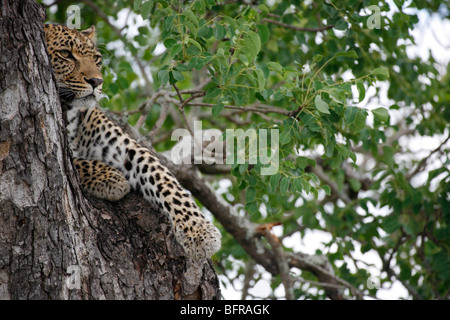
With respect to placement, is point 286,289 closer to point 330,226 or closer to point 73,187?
point 330,226

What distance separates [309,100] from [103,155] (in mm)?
1960

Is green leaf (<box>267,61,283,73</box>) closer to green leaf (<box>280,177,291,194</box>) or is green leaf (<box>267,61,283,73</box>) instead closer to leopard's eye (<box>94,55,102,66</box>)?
green leaf (<box>280,177,291,194</box>)

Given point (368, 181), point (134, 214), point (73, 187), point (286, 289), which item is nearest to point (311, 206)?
point (286, 289)

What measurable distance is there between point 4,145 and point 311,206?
4792mm

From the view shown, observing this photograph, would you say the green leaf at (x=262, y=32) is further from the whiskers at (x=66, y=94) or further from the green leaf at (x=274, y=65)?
the whiskers at (x=66, y=94)

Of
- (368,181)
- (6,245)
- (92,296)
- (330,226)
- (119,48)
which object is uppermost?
(119,48)

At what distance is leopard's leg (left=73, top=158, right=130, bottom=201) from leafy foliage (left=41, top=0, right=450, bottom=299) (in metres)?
0.87

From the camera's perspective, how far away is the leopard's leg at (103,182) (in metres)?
4.71

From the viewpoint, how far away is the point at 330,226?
27.0ft

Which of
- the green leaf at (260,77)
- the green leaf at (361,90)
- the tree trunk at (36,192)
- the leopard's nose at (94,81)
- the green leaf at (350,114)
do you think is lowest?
the tree trunk at (36,192)

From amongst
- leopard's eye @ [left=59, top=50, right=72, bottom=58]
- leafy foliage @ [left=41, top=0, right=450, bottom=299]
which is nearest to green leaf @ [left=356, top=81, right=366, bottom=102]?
leafy foliage @ [left=41, top=0, right=450, bottom=299]

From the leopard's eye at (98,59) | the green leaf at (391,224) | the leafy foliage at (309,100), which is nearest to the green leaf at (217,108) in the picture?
the leafy foliage at (309,100)

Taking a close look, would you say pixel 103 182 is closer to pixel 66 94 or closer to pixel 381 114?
pixel 66 94

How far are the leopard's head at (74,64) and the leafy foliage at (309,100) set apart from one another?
587 mm
